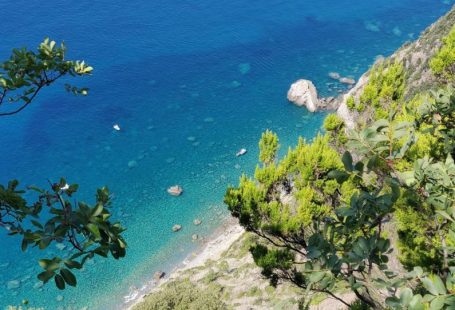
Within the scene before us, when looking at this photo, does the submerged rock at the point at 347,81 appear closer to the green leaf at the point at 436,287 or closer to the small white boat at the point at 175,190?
the small white boat at the point at 175,190

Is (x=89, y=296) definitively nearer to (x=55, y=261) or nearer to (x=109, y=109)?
(x=109, y=109)

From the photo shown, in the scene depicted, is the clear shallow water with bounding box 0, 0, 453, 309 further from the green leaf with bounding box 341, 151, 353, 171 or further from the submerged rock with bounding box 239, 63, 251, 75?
the green leaf with bounding box 341, 151, 353, 171

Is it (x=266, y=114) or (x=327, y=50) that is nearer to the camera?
(x=266, y=114)

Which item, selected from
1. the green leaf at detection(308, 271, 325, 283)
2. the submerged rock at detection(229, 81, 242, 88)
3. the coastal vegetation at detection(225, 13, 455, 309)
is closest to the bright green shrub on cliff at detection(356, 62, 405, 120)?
the coastal vegetation at detection(225, 13, 455, 309)

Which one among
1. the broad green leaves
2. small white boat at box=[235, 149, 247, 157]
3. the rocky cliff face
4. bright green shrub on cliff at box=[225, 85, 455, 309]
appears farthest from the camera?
small white boat at box=[235, 149, 247, 157]

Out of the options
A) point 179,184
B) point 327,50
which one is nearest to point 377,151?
point 179,184
